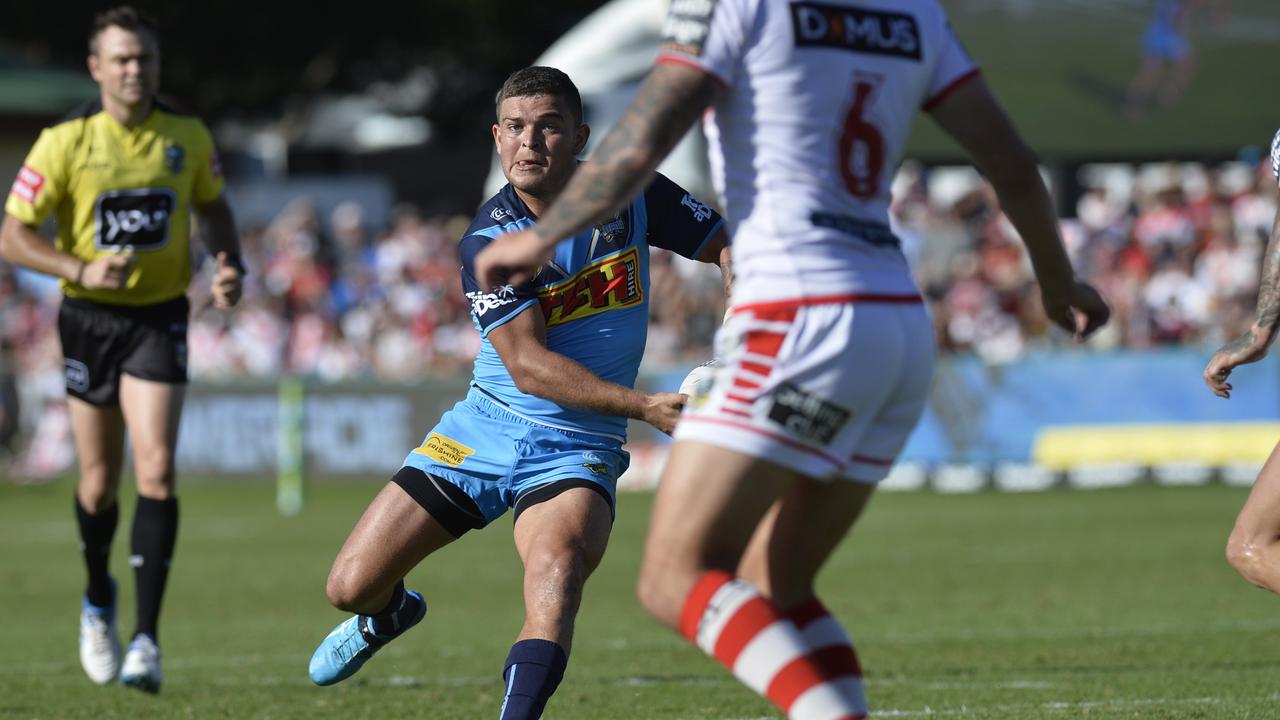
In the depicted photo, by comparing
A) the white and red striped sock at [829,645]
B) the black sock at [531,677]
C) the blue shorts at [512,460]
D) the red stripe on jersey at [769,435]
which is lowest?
the black sock at [531,677]

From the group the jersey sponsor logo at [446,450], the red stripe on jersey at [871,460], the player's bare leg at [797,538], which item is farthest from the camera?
the jersey sponsor logo at [446,450]

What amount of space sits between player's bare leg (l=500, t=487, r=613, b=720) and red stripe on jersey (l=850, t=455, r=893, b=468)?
55.6 inches

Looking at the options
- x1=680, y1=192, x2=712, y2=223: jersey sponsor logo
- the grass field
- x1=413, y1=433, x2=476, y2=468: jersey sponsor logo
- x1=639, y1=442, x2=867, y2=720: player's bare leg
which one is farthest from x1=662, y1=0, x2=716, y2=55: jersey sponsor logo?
the grass field

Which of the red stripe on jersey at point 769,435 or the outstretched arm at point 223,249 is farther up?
the red stripe on jersey at point 769,435

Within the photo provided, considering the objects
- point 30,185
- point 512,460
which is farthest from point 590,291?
point 30,185

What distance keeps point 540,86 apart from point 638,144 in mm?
1908

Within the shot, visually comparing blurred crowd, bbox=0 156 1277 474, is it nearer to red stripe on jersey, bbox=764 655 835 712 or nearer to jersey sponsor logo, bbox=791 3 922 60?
jersey sponsor logo, bbox=791 3 922 60

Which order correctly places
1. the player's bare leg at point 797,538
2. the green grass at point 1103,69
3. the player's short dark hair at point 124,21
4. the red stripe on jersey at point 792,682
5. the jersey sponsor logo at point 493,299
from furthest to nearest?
1. the green grass at point 1103,69
2. the player's short dark hair at point 124,21
3. the jersey sponsor logo at point 493,299
4. the player's bare leg at point 797,538
5. the red stripe on jersey at point 792,682

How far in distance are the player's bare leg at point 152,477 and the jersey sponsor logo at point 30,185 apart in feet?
3.06

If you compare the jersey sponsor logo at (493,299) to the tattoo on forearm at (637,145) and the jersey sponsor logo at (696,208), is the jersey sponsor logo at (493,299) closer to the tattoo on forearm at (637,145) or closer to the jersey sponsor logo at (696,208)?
the jersey sponsor logo at (696,208)

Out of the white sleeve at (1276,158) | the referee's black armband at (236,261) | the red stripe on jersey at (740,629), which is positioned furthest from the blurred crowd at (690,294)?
the red stripe on jersey at (740,629)

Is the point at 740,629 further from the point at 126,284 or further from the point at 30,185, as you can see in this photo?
the point at 30,185

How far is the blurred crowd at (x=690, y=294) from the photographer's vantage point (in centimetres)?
2148

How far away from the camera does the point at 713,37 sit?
4.26 m
